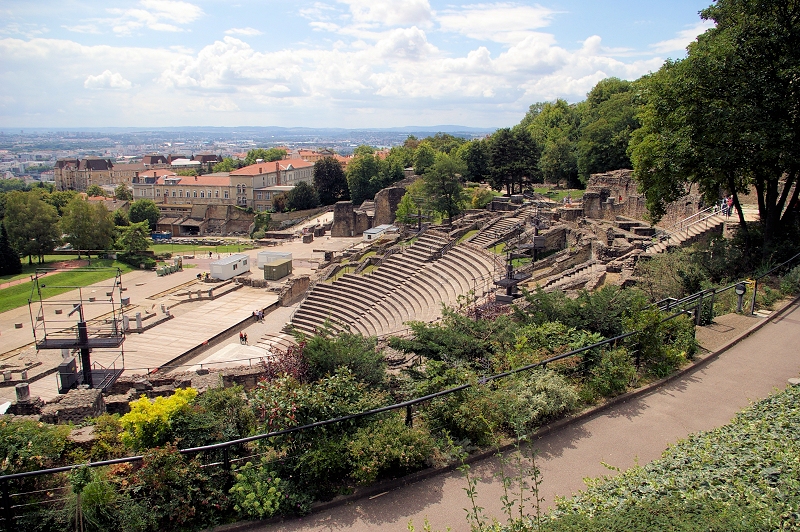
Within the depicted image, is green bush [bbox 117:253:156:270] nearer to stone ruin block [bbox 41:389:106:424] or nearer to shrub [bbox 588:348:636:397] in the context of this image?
stone ruin block [bbox 41:389:106:424]

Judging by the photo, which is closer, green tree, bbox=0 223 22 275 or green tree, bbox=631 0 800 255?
green tree, bbox=631 0 800 255

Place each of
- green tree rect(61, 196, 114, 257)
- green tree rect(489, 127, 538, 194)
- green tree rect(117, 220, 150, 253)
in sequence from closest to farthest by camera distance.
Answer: green tree rect(489, 127, 538, 194) < green tree rect(117, 220, 150, 253) < green tree rect(61, 196, 114, 257)

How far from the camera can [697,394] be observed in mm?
8875

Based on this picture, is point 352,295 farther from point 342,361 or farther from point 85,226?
point 85,226

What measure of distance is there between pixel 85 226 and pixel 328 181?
3260 cm

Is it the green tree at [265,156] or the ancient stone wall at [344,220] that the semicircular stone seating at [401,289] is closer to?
the ancient stone wall at [344,220]

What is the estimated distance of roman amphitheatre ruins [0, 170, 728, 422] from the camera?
1770 centimetres

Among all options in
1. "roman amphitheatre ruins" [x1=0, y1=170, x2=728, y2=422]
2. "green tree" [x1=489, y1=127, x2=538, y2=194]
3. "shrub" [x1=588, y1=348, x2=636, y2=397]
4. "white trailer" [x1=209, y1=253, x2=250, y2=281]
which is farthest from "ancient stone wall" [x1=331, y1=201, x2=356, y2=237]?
"shrub" [x1=588, y1=348, x2=636, y2=397]

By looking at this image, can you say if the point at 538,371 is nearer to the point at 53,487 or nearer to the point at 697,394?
the point at 697,394

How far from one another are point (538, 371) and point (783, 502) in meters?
3.68

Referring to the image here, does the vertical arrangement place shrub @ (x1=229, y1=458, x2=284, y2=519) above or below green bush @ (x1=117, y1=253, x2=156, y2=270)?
above

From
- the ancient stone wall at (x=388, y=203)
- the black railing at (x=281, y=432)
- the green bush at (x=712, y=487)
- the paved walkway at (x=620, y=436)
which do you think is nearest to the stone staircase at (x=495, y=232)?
the paved walkway at (x=620, y=436)

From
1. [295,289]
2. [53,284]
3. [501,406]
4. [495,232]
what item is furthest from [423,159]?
[501,406]

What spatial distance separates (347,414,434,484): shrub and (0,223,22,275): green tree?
198 feet
